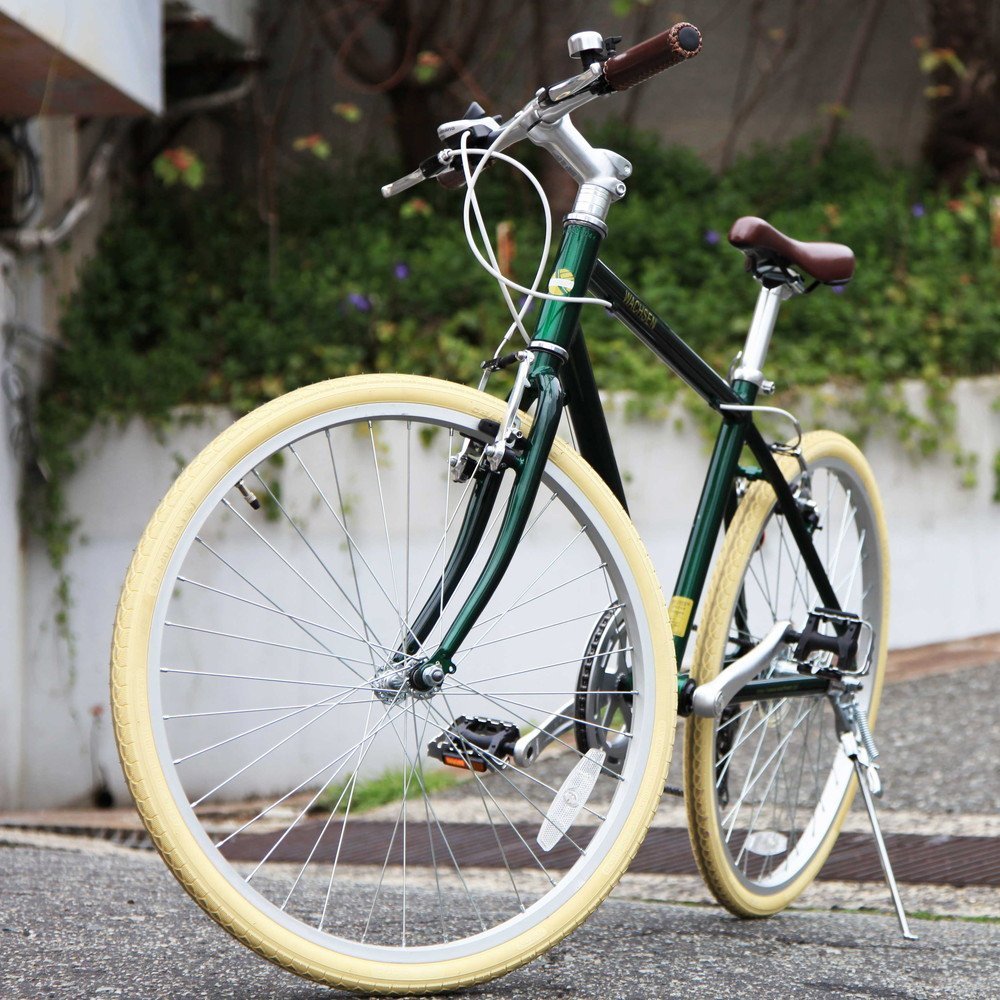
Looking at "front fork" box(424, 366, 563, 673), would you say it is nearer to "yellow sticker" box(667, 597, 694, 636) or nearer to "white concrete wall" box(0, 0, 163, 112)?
"yellow sticker" box(667, 597, 694, 636)

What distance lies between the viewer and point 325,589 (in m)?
5.25

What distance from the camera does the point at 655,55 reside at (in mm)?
1736

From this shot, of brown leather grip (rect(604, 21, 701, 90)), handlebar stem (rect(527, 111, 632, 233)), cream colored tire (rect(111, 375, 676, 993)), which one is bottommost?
cream colored tire (rect(111, 375, 676, 993))

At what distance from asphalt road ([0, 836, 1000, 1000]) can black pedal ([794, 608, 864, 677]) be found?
479mm

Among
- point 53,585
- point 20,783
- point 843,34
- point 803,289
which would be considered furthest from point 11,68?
point 843,34

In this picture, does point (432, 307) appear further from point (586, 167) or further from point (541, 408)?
point (541, 408)

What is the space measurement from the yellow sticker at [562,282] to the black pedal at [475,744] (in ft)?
2.08

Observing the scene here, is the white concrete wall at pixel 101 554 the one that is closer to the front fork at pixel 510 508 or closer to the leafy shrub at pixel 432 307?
the leafy shrub at pixel 432 307

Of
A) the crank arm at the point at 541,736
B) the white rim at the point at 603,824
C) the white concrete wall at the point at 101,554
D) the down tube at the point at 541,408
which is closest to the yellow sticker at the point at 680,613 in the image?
the crank arm at the point at 541,736

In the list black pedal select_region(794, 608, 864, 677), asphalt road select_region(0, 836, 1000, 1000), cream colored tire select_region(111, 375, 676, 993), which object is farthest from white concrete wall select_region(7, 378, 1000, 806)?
asphalt road select_region(0, 836, 1000, 1000)

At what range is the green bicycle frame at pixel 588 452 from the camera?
1.75 m

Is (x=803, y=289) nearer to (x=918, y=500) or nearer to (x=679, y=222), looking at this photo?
(x=918, y=500)

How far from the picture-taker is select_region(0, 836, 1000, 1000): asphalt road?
1.81 meters

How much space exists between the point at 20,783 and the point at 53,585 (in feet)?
2.83
